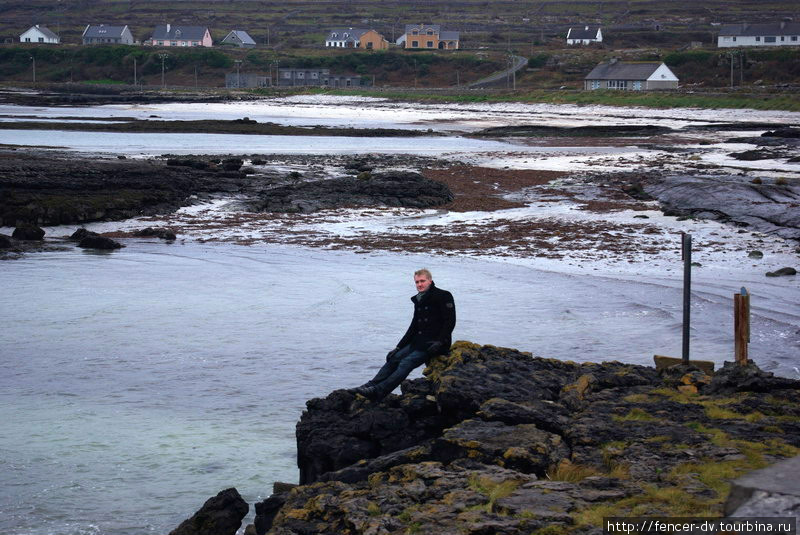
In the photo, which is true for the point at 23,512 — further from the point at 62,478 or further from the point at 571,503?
the point at 571,503

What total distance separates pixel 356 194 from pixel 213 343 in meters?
17.0

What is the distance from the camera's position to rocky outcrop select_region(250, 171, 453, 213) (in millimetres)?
30500

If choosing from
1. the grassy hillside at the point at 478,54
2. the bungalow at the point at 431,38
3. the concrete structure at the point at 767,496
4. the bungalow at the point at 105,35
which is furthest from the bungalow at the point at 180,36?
the concrete structure at the point at 767,496

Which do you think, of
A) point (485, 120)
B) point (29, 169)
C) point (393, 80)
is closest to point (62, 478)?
point (29, 169)

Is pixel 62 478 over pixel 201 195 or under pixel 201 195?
under

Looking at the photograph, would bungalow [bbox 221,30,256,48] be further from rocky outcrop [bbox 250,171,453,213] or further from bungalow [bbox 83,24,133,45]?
rocky outcrop [bbox 250,171,453,213]

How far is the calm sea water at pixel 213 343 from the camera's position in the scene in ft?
32.9

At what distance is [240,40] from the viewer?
6870 inches

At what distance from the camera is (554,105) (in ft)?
309

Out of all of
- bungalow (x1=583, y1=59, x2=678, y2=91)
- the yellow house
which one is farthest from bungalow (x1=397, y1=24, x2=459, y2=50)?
bungalow (x1=583, y1=59, x2=678, y2=91)

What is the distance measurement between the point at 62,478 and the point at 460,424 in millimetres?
4352

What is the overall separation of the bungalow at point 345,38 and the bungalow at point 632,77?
66.3 metres

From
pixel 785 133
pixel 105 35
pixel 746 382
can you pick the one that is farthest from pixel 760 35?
pixel 746 382

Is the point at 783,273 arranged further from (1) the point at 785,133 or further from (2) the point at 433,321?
(1) the point at 785,133
